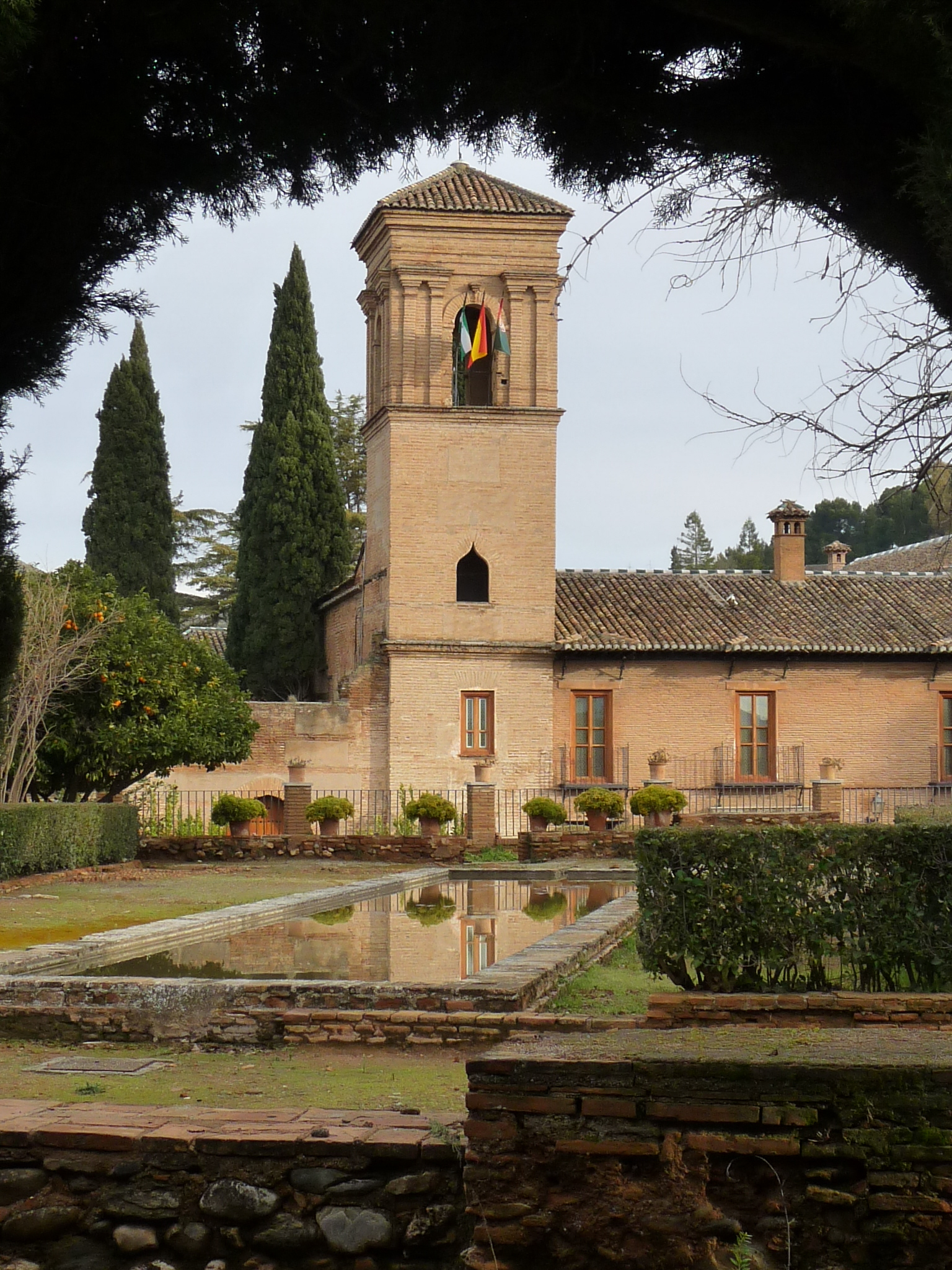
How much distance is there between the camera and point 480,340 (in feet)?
96.2

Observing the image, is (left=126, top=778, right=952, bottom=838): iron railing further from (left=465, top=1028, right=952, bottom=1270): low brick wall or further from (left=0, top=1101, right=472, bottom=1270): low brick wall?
(left=465, top=1028, right=952, bottom=1270): low brick wall

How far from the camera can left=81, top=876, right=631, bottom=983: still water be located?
9578 millimetres

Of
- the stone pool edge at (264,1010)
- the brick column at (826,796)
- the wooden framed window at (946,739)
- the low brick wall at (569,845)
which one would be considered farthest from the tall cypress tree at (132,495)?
the stone pool edge at (264,1010)

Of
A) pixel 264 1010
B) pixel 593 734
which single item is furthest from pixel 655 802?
pixel 264 1010

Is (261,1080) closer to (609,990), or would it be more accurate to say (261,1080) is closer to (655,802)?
(609,990)

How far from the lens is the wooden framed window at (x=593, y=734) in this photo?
28984mm

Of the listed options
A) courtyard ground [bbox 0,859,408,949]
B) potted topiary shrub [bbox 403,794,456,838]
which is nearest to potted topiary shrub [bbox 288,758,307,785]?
potted topiary shrub [bbox 403,794,456,838]

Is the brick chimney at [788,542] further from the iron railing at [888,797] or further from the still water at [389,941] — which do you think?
the still water at [389,941]

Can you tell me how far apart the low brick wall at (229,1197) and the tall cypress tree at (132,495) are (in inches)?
1218

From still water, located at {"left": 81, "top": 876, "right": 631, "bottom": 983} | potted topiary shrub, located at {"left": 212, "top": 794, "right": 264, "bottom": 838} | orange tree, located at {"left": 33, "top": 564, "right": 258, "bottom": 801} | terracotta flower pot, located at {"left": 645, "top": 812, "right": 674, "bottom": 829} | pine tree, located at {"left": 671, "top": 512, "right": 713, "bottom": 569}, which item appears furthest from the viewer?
pine tree, located at {"left": 671, "top": 512, "right": 713, "bottom": 569}

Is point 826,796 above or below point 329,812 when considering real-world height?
above

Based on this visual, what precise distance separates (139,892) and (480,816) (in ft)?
28.9

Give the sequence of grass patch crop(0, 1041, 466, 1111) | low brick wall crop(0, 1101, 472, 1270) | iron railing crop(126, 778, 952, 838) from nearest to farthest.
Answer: low brick wall crop(0, 1101, 472, 1270), grass patch crop(0, 1041, 466, 1111), iron railing crop(126, 778, 952, 838)

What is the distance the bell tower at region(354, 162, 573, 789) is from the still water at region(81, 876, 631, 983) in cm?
1137
